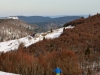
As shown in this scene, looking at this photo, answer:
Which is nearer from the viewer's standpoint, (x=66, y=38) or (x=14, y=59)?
(x=14, y=59)

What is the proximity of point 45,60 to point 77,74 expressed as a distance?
2.80 m

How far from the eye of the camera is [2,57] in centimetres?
1709

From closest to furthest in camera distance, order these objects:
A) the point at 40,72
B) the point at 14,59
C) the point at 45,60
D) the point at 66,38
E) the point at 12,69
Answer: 1. the point at 40,72
2. the point at 12,69
3. the point at 45,60
4. the point at 14,59
5. the point at 66,38

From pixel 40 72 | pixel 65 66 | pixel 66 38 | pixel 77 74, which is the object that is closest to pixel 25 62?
pixel 40 72

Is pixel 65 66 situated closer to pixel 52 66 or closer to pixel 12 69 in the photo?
pixel 52 66

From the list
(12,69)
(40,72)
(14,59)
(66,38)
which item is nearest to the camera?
(40,72)

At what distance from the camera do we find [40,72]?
44.3 feet

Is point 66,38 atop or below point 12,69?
below

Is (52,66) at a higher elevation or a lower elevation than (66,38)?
higher

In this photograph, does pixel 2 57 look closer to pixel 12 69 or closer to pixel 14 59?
pixel 14 59

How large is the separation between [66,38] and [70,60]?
3070 cm

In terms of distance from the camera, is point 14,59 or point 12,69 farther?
point 14,59

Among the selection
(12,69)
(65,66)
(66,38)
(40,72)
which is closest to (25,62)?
(12,69)

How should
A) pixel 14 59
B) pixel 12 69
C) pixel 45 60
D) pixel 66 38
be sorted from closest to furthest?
1. pixel 12 69
2. pixel 45 60
3. pixel 14 59
4. pixel 66 38
